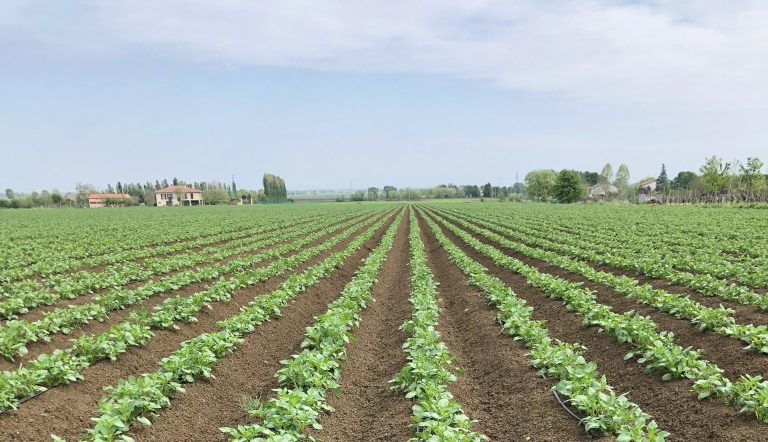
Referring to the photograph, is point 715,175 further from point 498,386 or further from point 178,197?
point 178,197

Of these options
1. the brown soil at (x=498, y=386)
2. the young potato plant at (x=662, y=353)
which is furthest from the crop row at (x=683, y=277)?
the brown soil at (x=498, y=386)

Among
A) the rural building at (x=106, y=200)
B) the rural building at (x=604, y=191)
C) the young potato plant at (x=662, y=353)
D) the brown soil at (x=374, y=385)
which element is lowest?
the brown soil at (x=374, y=385)

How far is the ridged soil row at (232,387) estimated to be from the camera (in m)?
5.51

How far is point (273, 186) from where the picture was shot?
189 metres

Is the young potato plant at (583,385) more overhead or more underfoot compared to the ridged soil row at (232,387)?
more overhead

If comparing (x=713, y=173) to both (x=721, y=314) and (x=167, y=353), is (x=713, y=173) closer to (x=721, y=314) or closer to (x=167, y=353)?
(x=721, y=314)

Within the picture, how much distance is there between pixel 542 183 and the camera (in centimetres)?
14200

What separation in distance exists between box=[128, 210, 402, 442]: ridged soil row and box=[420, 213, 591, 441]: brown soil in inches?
123

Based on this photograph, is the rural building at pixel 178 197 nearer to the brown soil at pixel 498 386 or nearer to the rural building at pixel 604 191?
the rural building at pixel 604 191

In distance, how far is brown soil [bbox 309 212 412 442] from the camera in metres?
5.68

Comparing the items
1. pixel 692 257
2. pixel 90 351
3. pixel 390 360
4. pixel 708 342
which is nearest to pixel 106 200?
pixel 90 351

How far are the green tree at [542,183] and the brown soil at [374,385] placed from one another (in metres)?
133

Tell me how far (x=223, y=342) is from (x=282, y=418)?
3103mm

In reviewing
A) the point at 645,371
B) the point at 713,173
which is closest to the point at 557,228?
the point at 645,371
